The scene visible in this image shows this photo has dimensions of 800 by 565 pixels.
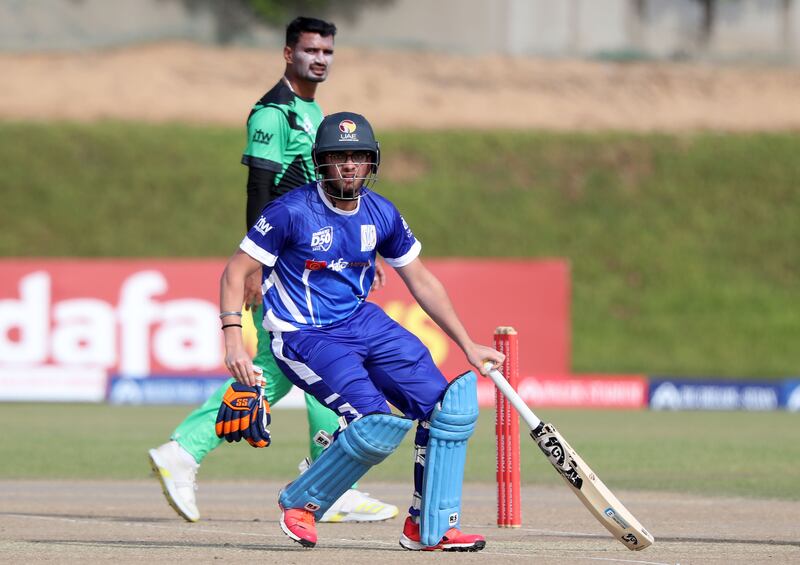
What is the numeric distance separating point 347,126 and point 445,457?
157cm

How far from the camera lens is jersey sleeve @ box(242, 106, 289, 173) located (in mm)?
8328

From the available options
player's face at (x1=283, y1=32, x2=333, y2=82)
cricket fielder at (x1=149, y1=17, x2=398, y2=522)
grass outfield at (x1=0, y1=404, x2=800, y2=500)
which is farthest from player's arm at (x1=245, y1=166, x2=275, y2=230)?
grass outfield at (x1=0, y1=404, x2=800, y2=500)

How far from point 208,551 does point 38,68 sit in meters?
35.0

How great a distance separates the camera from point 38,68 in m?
39.8

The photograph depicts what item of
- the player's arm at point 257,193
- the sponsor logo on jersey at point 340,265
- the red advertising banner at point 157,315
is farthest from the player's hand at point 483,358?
the red advertising banner at point 157,315

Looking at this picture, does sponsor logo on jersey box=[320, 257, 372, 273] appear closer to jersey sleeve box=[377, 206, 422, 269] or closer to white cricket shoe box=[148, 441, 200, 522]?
jersey sleeve box=[377, 206, 422, 269]

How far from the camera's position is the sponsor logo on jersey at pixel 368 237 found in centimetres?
695

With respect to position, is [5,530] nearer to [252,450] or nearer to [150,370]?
[252,450]

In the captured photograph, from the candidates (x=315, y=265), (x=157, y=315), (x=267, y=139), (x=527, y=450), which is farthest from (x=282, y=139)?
(x=157, y=315)

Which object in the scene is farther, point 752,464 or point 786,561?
point 752,464

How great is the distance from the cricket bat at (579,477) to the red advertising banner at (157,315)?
13.9 meters

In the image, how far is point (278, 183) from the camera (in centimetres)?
839

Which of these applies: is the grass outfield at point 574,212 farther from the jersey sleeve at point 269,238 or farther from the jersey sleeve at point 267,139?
the jersey sleeve at point 269,238

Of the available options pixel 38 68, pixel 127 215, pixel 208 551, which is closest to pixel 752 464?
pixel 208 551
